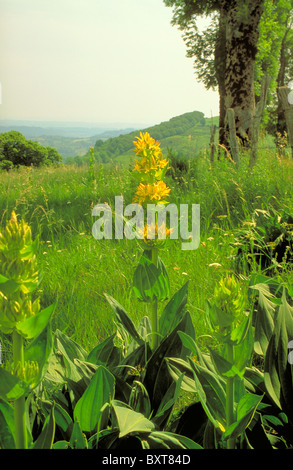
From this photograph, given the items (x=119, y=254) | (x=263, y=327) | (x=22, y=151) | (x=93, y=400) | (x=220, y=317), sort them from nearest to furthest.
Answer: (x=220, y=317), (x=93, y=400), (x=263, y=327), (x=119, y=254), (x=22, y=151)

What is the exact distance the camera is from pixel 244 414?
0.80 metres

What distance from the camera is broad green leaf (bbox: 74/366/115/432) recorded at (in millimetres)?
852

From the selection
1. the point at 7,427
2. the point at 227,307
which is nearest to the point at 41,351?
the point at 7,427

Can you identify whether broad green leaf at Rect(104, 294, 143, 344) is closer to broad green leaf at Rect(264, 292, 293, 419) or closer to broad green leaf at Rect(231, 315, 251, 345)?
broad green leaf at Rect(264, 292, 293, 419)

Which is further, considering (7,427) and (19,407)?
(7,427)

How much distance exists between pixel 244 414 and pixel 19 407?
46 cm

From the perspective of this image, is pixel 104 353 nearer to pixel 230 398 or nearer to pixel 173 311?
pixel 173 311

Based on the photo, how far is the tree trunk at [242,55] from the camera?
7496 mm

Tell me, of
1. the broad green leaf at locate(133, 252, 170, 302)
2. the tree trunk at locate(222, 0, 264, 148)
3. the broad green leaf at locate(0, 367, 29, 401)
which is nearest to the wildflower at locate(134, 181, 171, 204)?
the broad green leaf at locate(133, 252, 170, 302)

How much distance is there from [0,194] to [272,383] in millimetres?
5558

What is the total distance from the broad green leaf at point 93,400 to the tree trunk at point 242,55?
7203 millimetres

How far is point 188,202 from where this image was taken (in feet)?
14.1

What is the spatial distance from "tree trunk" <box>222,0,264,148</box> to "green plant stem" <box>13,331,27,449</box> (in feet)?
24.3
